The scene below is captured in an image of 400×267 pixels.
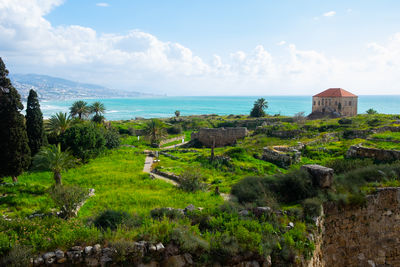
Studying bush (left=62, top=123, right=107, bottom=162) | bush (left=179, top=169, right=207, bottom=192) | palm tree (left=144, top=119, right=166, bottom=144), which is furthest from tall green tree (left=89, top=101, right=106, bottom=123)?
bush (left=179, top=169, right=207, bottom=192)

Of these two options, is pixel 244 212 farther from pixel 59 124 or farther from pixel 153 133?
pixel 153 133

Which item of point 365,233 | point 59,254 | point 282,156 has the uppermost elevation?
point 59,254

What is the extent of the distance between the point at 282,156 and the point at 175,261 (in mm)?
18593

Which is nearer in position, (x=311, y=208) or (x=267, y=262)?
(x=267, y=262)

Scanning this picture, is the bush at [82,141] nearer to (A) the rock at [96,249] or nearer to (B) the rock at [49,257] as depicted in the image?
(B) the rock at [49,257]

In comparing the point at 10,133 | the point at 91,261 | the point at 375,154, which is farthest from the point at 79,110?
the point at 375,154

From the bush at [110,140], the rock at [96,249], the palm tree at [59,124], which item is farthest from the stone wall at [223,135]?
the rock at [96,249]

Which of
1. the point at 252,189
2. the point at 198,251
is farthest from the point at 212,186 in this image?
the point at 198,251

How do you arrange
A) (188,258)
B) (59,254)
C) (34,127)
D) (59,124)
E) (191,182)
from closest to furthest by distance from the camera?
(59,254)
(188,258)
(191,182)
(34,127)
(59,124)

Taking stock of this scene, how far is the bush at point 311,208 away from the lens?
9633 mm

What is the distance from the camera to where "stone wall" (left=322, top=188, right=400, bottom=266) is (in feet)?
33.4

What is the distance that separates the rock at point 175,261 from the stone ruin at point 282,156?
692 inches

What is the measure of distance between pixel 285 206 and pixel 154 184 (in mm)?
11670

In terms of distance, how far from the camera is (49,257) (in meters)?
7.21
